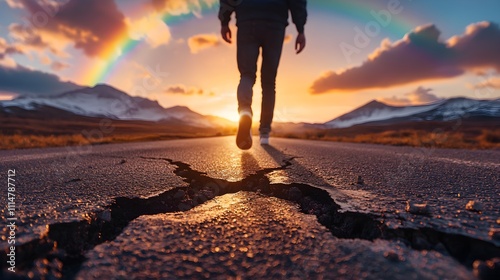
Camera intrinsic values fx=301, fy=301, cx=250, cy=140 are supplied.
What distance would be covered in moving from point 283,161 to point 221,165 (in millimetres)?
600

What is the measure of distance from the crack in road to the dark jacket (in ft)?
6.87

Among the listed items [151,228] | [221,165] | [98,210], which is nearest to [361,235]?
[151,228]

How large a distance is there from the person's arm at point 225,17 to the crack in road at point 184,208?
7.76 feet

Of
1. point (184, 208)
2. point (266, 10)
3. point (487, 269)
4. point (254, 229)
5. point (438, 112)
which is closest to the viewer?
point (487, 269)

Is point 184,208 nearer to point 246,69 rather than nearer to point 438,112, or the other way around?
point 246,69

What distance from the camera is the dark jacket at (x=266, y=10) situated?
312cm

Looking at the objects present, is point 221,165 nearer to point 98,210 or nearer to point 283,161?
point 283,161

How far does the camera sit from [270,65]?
3.45 m

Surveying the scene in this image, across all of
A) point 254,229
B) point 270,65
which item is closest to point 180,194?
point 254,229

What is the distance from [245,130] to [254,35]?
1.01 meters

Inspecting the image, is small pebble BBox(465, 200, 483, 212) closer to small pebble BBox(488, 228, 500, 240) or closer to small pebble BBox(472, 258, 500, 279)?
small pebble BBox(488, 228, 500, 240)

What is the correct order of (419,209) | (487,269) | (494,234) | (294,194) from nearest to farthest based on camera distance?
(487,269), (494,234), (419,209), (294,194)

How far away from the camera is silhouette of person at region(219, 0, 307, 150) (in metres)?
3.13

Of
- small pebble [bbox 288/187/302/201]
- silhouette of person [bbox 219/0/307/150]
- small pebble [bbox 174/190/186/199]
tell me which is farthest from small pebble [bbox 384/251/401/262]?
silhouette of person [bbox 219/0/307/150]
